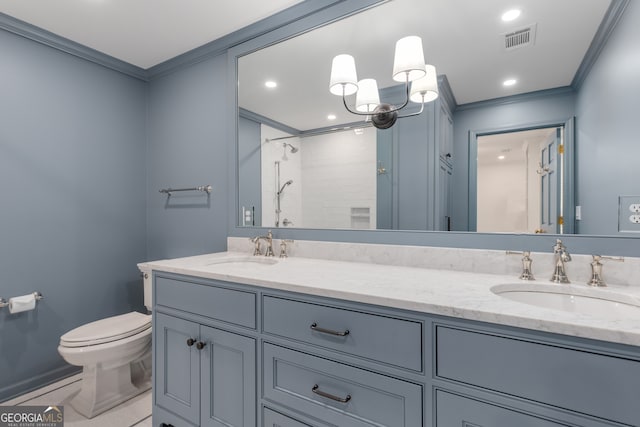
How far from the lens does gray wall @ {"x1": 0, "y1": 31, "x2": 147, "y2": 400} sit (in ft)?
6.26

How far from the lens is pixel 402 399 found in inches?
35.1

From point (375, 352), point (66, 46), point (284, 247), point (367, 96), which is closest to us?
point (375, 352)

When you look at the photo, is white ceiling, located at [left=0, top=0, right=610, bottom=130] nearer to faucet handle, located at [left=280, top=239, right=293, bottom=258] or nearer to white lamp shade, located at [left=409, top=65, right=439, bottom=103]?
white lamp shade, located at [left=409, top=65, right=439, bottom=103]

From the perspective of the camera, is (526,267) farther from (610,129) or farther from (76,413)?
(76,413)

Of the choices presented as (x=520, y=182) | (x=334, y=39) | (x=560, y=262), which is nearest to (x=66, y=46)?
(x=334, y=39)

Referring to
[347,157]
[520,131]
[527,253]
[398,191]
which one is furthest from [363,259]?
[520,131]

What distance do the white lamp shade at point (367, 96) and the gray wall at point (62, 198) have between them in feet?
6.56

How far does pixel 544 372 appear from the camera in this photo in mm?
725

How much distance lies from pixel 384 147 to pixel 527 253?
2.61ft

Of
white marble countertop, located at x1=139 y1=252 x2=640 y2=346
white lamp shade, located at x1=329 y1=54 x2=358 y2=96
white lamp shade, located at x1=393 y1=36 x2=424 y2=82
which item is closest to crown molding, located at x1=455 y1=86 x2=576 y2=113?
white lamp shade, located at x1=393 y1=36 x2=424 y2=82

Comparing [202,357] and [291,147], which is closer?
[202,357]

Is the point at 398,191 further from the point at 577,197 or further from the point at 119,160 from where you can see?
the point at 119,160

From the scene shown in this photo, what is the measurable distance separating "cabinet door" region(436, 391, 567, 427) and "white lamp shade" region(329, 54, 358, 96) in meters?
1.44

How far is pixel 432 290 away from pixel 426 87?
0.98 m
